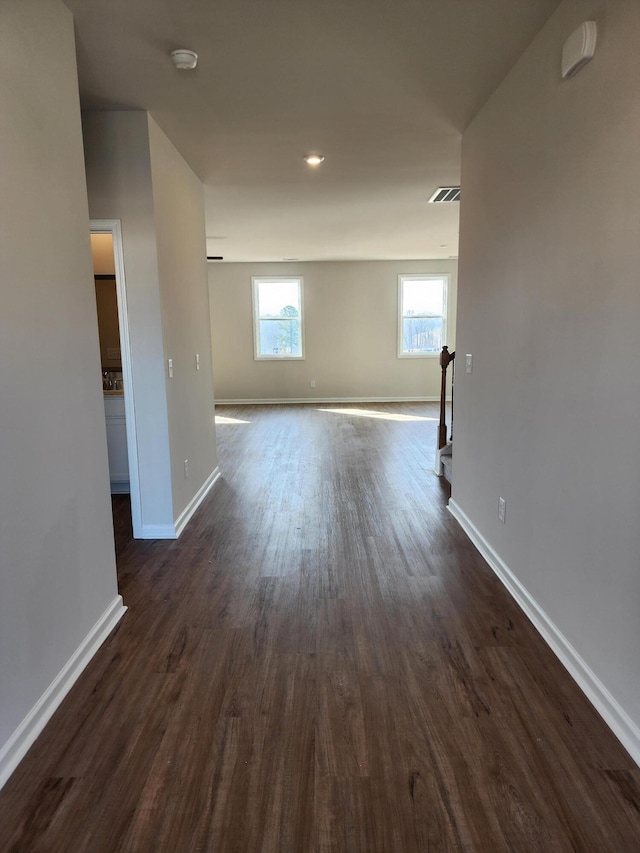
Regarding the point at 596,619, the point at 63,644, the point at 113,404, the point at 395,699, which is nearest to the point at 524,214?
the point at 596,619

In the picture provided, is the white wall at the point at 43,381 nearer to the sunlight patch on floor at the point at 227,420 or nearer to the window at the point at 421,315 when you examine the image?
the sunlight patch on floor at the point at 227,420

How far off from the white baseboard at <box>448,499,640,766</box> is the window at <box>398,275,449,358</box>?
689cm

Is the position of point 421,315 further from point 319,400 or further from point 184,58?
point 184,58

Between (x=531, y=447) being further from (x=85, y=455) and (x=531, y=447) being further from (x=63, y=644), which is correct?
→ (x=63, y=644)

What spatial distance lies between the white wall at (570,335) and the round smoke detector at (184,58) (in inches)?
58.7

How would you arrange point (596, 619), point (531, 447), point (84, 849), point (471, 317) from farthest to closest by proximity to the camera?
point (471, 317) < point (531, 447) < point (596, 619) < point (84, 849)

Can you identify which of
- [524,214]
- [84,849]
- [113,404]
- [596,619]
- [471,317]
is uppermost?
[524,214]

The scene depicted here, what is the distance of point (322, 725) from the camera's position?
5.72 ft

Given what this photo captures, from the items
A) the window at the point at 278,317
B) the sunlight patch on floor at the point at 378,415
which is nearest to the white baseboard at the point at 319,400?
the window at the point at 278,317

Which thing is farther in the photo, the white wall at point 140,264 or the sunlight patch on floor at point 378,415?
the sunlight patch on floor at point 378,415

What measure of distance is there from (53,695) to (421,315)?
8645 mm

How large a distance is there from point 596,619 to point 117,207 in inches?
125

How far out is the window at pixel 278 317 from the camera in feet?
30.4

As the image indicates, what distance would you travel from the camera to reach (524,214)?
2.39 metres
